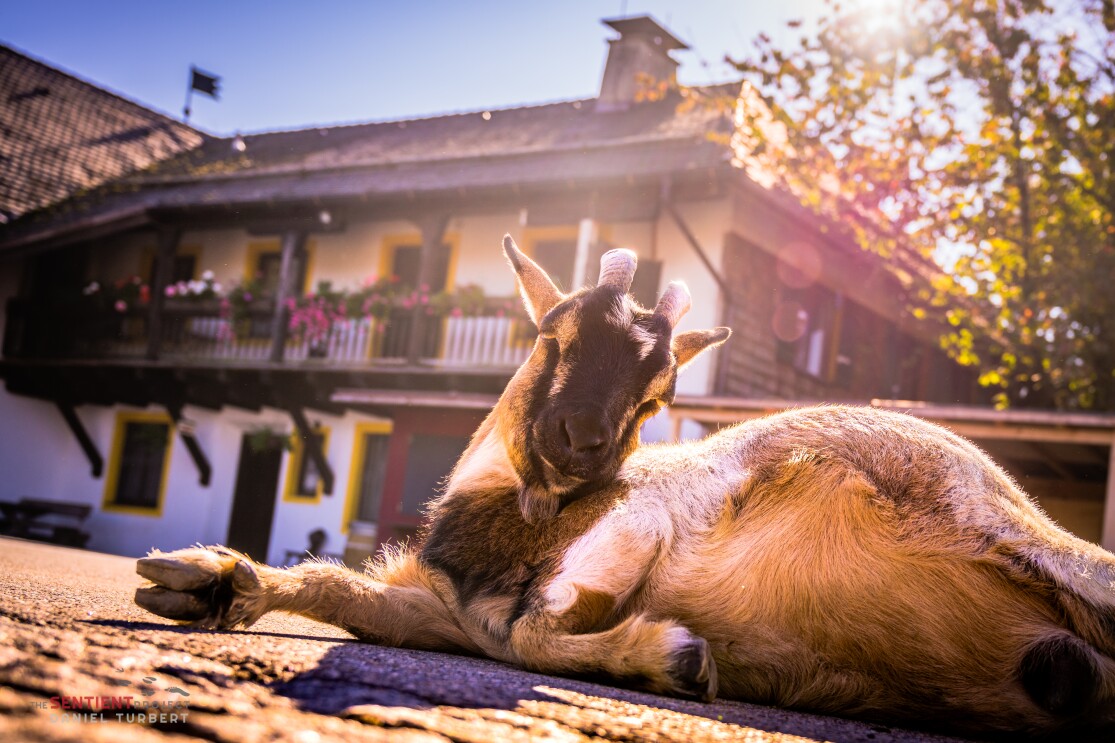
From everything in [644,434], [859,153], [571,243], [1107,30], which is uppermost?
[1107,30]

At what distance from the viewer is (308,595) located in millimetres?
3299

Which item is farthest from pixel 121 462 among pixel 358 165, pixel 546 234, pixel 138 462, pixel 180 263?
pixel 546 234

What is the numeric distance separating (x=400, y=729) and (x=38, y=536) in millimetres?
22376

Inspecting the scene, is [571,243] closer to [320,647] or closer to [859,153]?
[859,153]

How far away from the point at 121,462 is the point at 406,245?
8484 mm

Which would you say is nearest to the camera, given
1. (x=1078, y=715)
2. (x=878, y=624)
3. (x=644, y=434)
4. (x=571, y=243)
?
(x=1078, y=715)

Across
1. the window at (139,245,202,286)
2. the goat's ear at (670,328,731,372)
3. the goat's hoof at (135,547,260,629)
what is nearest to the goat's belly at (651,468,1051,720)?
the goat's hoof at (135,547,260,629)

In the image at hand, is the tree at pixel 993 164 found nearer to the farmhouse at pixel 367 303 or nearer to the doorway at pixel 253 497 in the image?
the farmhouse at pixel 367 303

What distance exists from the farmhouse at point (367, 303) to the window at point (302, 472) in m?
0.05

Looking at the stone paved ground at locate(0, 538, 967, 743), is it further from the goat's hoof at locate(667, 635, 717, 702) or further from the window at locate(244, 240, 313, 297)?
the window at locate(244, 240, 313, 297)

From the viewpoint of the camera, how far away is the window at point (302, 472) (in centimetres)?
2097

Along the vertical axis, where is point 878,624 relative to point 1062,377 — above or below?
below

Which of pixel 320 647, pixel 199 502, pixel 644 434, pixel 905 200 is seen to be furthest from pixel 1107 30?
pixel 199 502

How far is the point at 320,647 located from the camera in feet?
8.77
